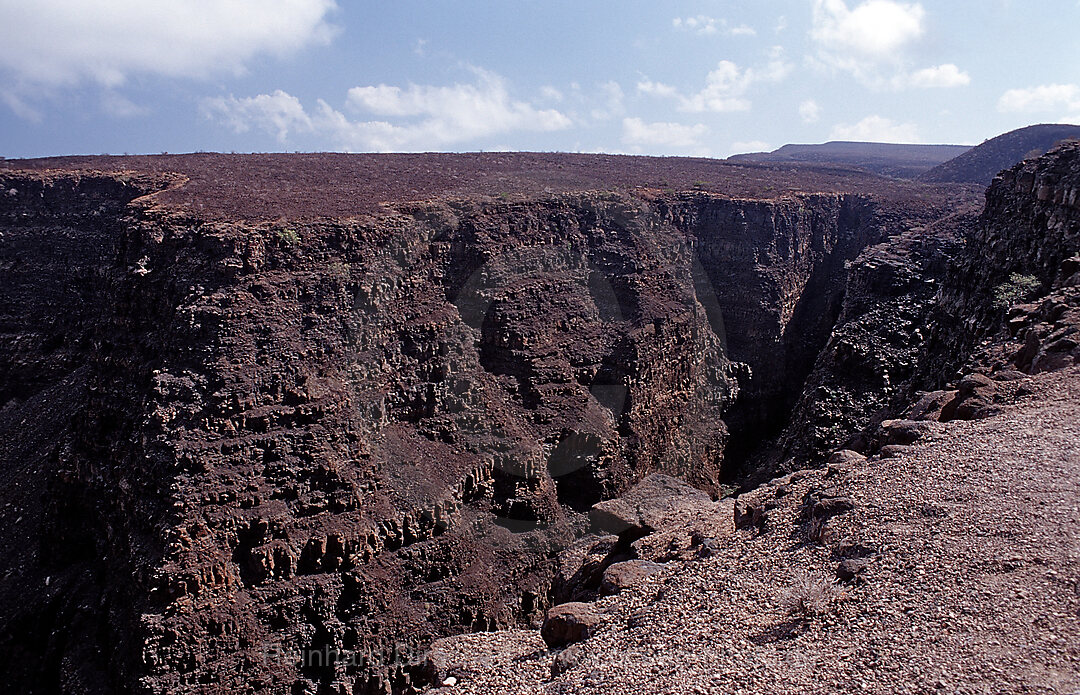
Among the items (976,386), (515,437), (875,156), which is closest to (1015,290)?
(976,386)

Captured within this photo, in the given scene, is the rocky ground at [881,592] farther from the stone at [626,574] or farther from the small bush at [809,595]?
the stone at [626,574]

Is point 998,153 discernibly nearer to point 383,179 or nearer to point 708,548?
point 383,179

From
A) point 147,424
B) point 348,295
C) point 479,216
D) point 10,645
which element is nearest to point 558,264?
point 479,216

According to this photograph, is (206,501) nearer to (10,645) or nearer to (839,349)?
(10,645)

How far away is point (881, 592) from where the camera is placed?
742 centimetres

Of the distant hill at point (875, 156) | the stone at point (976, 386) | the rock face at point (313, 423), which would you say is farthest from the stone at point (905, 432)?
the distant hill at point (875, 156)

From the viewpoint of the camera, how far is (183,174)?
26.0 m

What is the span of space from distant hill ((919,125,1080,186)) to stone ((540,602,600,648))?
6113 cm

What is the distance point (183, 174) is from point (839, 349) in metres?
25.9

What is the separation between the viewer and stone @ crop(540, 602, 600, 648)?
9391 millimetres

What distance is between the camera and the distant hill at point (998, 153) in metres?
59.8

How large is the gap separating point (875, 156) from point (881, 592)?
3678 inches

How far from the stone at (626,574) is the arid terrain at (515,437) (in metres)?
0.08

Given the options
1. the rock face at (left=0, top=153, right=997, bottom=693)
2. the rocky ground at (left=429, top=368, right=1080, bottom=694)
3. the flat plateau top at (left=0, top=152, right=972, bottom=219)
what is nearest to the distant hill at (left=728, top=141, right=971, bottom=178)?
the flat plateau top at (left=0, top=152, right=972, bottom=219)
